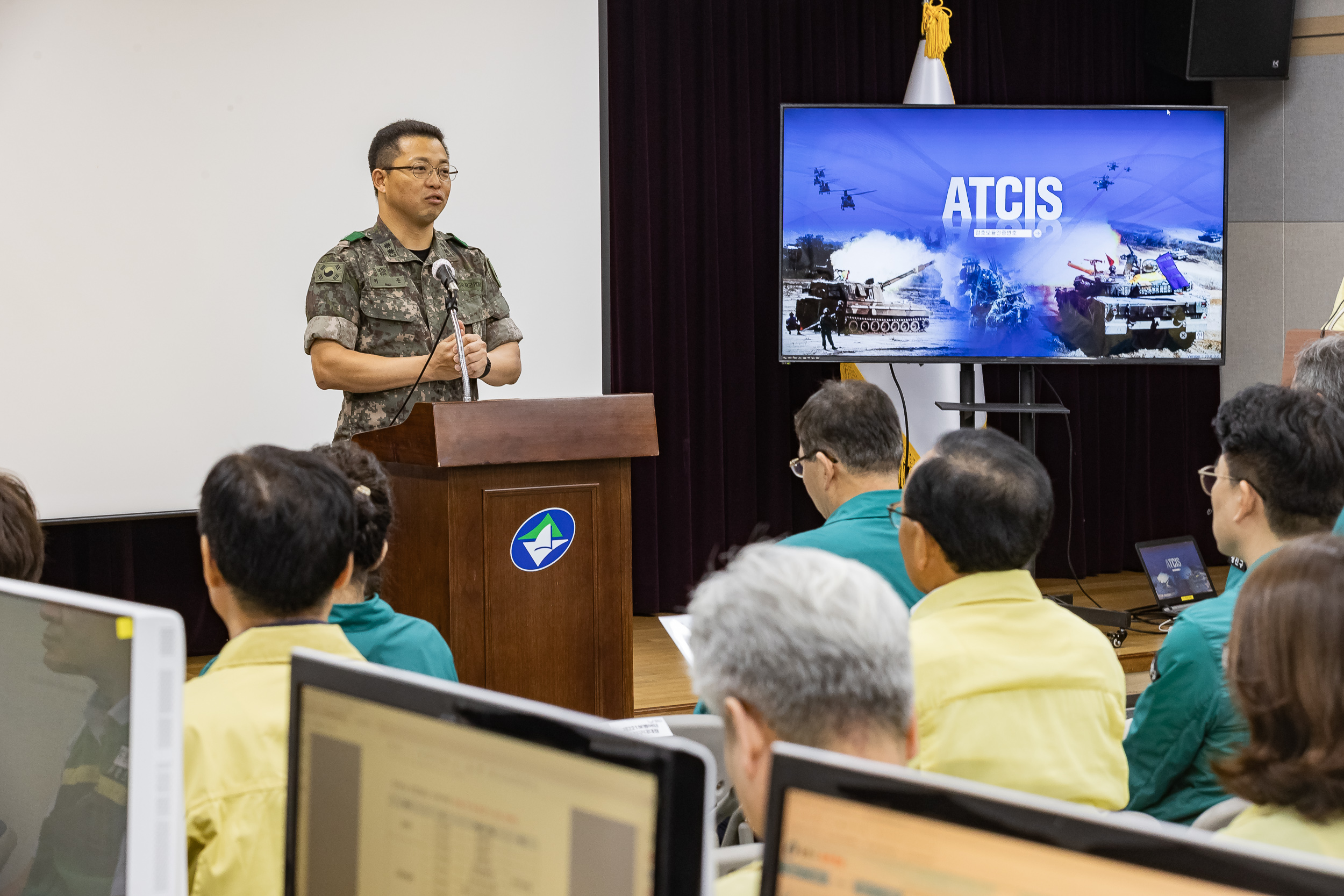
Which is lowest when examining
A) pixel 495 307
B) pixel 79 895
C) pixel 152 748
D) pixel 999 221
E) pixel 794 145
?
pixel 79 895

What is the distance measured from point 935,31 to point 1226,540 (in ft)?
11.0

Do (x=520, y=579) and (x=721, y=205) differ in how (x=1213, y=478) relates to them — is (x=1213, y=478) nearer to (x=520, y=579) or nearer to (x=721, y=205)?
(x=520, y=579)

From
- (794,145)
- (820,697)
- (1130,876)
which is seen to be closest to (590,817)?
(820,697)

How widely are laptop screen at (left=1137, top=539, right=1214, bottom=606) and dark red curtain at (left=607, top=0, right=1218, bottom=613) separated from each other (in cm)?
153

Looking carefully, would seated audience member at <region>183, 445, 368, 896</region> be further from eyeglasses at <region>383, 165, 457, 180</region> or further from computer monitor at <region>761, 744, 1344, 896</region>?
eyeglasses at <region>383, 165, 457, 180</region>

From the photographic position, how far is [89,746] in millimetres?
973

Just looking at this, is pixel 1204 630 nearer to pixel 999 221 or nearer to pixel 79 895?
pixel 79 895

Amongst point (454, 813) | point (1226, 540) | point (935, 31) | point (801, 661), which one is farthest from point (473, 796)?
point (935, 31)

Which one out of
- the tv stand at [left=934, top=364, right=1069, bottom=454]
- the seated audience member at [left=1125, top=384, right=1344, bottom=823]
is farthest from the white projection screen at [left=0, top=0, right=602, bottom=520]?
the seated audience member at [left=1125, top=384, right=1344, bottom=823]

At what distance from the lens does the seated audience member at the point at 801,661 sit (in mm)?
880

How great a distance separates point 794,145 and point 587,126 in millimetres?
787

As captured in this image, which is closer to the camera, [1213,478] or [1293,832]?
[1293,832]

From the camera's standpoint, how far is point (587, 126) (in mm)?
4727

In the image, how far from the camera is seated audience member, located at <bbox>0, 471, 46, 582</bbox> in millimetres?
1692
